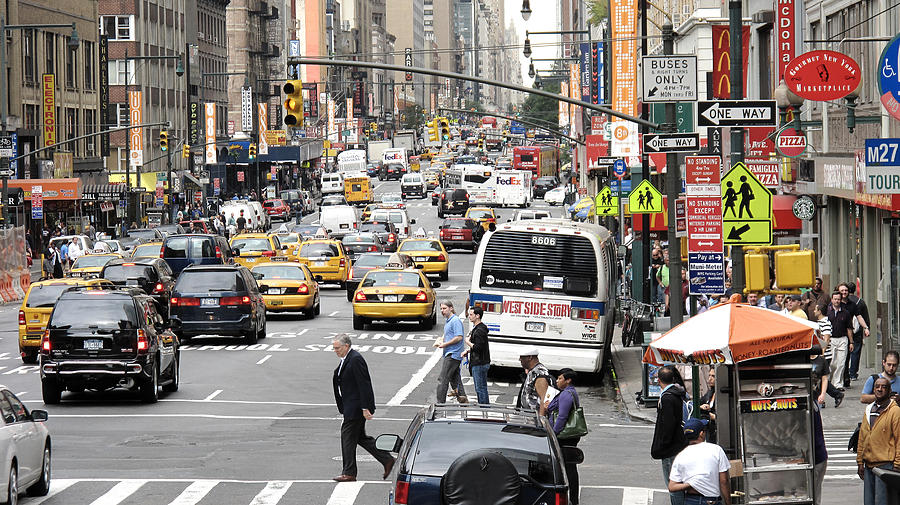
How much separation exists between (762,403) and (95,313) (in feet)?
40.0

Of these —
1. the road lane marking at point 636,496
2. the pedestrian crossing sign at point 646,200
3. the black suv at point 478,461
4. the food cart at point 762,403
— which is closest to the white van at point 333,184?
the pedestrian crossing sign at point 646,200

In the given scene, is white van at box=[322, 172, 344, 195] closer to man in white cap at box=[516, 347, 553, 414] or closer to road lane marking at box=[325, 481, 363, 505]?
man in white cap at box=[516, 347, 553, 414]

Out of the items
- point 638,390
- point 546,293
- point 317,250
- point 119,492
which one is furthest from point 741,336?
point 317,250

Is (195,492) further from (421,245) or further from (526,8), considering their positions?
(526,8)

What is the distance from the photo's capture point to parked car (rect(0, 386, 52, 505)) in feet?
46.2

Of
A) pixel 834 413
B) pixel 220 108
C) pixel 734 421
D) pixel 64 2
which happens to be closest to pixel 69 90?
pixel 64 2

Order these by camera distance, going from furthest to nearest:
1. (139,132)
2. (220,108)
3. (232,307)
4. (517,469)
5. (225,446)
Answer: (220,108)
(139,132)
(232,307)
(225,446)
(517,469)

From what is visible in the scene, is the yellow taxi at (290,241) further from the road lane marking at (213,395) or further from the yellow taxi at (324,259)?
the road lane marking at (213,395)

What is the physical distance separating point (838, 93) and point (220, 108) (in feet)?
376

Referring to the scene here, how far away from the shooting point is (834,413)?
74.3 feet

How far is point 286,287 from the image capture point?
130 feet

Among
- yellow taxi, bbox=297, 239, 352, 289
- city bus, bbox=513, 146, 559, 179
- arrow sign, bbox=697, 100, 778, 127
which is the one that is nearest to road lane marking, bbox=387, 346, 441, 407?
arrow sign, bbox=697, 100, 778, 127

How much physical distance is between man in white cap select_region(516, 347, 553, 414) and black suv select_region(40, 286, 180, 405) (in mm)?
8228

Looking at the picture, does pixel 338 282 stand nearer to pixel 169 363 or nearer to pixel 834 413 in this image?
pixel 169 363
